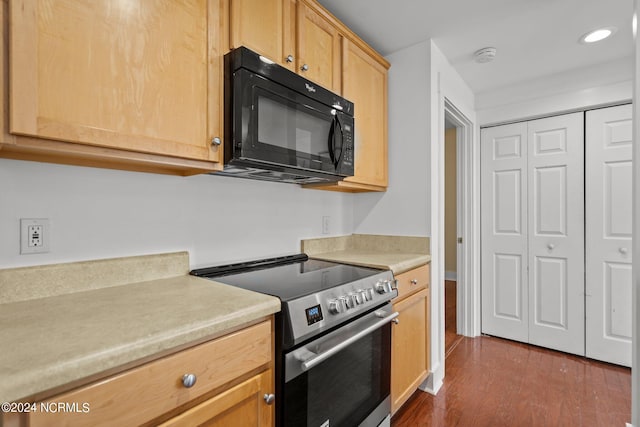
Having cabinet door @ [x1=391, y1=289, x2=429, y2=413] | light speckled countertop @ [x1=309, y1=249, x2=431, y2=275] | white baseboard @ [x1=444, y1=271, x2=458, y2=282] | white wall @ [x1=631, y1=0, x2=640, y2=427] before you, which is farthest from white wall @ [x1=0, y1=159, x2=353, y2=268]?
white baseboard @ [x1=444, y1=271, x2=458, y2=282]

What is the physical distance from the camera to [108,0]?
93 cm

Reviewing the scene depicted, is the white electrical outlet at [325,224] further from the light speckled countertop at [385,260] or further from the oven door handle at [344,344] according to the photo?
the oven door handle at [344,344]

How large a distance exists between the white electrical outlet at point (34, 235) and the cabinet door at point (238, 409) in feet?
2.52

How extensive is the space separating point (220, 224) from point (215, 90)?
673mm

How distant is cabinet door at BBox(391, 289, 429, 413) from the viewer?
1664mm

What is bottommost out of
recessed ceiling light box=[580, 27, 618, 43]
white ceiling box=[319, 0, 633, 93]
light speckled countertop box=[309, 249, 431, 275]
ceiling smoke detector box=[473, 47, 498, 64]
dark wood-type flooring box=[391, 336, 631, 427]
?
dark wood-type flooring box=[391, 336, 631, 427]

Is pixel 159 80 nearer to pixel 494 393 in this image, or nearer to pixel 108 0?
pixel 108 0

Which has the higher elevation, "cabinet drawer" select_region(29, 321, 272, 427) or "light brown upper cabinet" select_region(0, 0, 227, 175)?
"light brown upper cabinet" select_region(0, 0, 227, 175)

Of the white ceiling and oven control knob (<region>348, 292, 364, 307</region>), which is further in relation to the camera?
the white ceiling

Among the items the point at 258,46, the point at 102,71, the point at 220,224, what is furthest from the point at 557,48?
the point at 102,71

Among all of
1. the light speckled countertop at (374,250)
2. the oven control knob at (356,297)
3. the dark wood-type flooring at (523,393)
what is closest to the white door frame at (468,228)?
the dark wood-type flooring at (523,393)

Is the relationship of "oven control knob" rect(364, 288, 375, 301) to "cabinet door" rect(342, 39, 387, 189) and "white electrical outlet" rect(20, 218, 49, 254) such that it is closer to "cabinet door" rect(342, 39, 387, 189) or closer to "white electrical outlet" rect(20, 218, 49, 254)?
"cabinet door" rect(342, 39, 387, 189)

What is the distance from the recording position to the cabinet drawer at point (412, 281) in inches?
67.2

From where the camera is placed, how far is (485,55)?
7.24 ft
